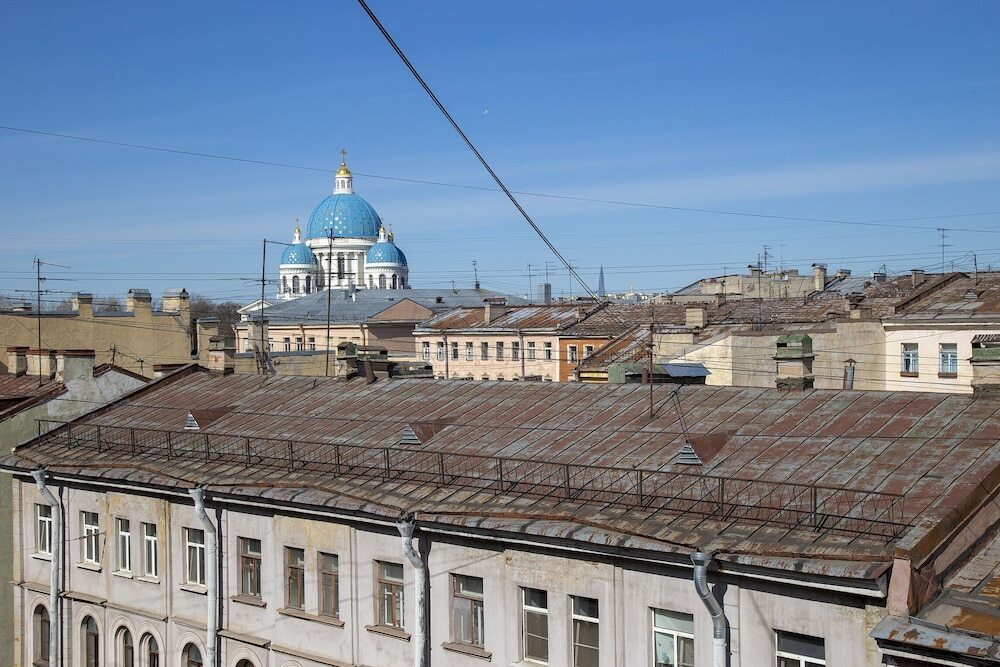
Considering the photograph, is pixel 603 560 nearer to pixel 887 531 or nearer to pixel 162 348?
pixel 887 531

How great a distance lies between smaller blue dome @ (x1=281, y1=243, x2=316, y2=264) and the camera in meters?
150

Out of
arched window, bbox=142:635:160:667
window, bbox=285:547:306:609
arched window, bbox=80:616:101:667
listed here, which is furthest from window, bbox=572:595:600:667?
arched window, bbox=80:616:101:667

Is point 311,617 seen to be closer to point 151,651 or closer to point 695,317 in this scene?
point 151,651

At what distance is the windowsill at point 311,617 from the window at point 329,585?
10cm

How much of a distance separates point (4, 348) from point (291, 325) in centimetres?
4592

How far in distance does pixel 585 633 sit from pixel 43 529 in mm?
14136

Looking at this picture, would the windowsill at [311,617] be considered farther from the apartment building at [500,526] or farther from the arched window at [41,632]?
the arched window at [41,632]

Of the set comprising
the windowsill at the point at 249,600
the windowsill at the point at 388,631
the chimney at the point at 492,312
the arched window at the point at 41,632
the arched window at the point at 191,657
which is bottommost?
the arched window at the point at 41,632

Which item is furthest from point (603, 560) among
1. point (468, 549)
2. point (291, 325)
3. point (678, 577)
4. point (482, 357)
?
point (291, 325)

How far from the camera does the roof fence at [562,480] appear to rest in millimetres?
14492

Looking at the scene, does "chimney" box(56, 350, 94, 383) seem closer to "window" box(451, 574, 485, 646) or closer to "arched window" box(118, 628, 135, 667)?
"arched window" box(118, 628, 135, 667)

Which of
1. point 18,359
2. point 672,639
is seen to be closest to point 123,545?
point 672,639

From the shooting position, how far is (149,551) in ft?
75.3

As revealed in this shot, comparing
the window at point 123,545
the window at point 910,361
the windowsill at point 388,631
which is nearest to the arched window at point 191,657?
the window at point 123,545
